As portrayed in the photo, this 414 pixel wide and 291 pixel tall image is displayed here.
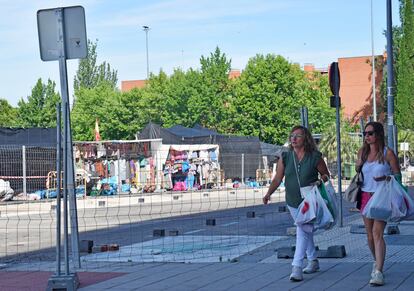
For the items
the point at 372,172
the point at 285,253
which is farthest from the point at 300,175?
the point at 285,253

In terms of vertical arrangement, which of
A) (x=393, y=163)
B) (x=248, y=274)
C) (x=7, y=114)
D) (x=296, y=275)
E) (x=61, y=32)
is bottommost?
(x=248, y=274)

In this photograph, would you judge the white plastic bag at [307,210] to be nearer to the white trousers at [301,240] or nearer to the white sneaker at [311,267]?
the white trousers at [301,240]

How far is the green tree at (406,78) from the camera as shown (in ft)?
236

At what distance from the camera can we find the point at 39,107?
3017 inches

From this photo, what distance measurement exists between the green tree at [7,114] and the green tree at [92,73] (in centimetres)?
1487

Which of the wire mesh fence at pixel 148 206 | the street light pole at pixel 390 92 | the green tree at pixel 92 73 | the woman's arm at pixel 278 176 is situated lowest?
the wire mesh fence at pixel 148 206

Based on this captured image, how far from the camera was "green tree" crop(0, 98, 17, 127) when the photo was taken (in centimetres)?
8093

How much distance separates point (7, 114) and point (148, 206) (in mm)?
58275

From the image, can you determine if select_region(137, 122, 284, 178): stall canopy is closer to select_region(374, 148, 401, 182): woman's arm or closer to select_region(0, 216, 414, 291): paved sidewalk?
select_region(0, 216, 414, 291): paved sidewalk

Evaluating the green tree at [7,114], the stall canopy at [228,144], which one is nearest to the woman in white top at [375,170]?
the stall canopy at [228,144]

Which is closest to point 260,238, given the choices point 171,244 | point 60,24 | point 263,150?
point 171,244

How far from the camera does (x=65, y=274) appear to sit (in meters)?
8.87

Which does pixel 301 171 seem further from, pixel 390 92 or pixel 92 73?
pixel 92 73

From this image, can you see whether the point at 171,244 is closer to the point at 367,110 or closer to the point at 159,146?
the point at 159,146
